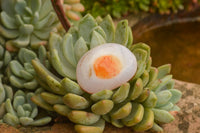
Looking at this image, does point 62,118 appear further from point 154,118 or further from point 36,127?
point 154,118

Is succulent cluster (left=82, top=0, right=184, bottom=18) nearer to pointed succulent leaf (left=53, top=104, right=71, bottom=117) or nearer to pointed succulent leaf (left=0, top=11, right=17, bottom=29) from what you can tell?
pointed succulent leaf (left=0, top=11, right=17, bottom=29)

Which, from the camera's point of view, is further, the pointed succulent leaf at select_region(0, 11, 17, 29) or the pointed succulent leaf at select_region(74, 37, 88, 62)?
the pointed succulent leaf at select_region(0, 11, 17, 29)

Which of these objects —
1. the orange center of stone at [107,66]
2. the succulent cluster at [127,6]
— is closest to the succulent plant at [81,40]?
the orange center of stone at [107,66]

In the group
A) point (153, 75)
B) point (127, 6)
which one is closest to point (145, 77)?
point (153, 75)

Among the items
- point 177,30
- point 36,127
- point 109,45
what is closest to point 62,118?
point 36,127

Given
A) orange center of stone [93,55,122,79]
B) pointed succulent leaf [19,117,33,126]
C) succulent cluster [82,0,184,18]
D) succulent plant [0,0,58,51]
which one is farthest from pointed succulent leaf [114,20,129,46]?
succulent cluster [82,0,184,18]

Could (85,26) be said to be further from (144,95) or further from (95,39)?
(144,95)

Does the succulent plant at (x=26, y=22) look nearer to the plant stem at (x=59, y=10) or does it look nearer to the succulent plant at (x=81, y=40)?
the plant stem at (x=59, y=10)
